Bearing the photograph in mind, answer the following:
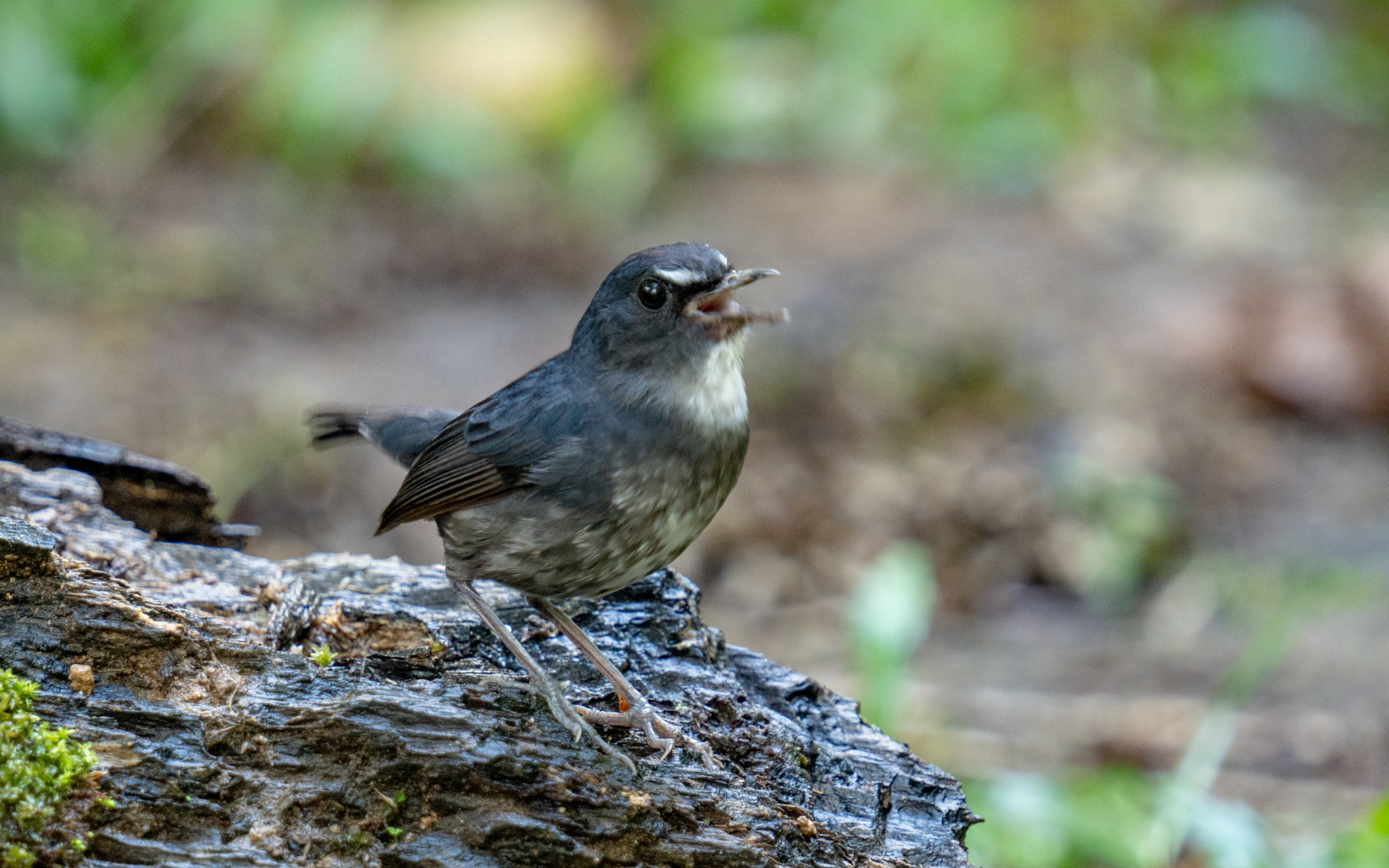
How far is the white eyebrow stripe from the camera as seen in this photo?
3533 millimetres

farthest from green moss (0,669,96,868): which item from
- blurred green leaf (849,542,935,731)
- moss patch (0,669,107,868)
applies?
blurred green leaf (849,542,935,731)

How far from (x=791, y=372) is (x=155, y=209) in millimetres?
4657

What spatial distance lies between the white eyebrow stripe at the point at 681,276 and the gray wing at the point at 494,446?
427 mm

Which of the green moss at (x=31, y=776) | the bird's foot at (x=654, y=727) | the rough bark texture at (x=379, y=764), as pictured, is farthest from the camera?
the bird's foot at (x=654, y=727)

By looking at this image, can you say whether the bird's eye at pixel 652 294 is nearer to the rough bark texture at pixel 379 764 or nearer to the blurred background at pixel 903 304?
the rough bark texture at pixel 379 764

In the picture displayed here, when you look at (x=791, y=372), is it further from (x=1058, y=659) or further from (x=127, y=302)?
(x=127, y=302)

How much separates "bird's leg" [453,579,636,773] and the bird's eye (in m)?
0.97

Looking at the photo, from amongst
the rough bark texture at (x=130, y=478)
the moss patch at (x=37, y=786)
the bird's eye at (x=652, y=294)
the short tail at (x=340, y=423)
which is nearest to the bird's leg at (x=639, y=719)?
the bird's eye at (x=652, y=294)

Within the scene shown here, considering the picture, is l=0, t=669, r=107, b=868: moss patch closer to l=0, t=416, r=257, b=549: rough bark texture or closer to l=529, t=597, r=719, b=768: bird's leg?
l=529, t=597, r=719, b=768: bird's leg

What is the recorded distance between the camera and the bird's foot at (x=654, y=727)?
337cm

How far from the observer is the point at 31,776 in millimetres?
2777

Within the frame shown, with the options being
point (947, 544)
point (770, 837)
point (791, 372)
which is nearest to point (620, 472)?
point (770, 837)

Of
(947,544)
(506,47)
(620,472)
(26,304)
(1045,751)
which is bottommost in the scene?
(620,472)

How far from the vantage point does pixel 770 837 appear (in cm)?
306
